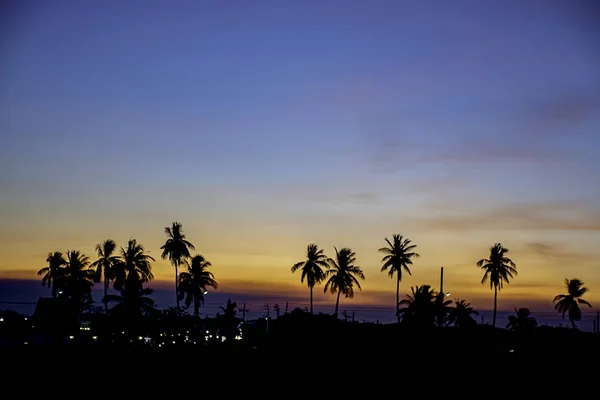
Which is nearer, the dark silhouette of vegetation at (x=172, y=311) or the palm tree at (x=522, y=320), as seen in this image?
the dark silhouette of vegetation at (x=172, y=311)

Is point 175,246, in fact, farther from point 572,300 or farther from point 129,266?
point 572,300

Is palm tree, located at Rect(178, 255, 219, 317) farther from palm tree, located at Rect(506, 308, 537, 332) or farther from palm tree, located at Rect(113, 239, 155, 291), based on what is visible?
palm tree, located at Rect(506, 308, 537, 332)

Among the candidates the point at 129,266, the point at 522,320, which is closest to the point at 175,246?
the point at 129,266

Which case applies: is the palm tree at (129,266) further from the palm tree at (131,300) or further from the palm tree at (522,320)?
the palm tree at (522,320)

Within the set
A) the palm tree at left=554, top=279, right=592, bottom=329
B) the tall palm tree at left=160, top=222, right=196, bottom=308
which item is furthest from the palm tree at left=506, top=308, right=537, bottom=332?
the tall palm tree at left=160, top=222, right=196, bottom=308

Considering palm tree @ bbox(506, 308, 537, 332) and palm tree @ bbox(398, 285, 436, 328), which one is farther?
palm tree @ bbox(506, 308, 537, 332)

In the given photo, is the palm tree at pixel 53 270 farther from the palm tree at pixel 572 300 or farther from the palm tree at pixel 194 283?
the palm tree at pixel 572 300

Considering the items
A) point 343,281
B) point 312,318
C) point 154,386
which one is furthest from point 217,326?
point 154,386

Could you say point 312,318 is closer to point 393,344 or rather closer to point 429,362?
point 393,344

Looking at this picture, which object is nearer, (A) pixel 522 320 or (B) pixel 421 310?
(B) pixel 421 310

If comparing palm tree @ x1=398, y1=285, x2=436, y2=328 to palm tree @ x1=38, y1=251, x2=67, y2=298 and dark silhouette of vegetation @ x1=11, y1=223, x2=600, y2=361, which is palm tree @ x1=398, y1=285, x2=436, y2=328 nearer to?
dark silhouette of vegetation @ x1=11, y1=223, x2=600, y2=361

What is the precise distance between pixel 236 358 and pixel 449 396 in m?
12.4

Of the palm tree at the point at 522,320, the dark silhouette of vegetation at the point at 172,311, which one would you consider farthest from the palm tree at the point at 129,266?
the palm tree at the point at 522,320

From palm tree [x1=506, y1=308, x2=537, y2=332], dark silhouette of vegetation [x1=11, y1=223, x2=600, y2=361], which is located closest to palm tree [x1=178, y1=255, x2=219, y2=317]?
dark silhouette of vegetation [x1=11, y1=223, x2=600, y2=361]
